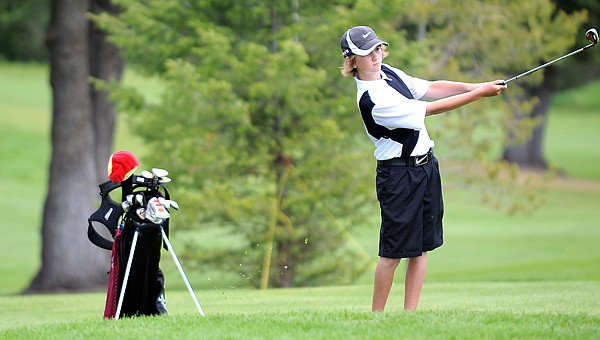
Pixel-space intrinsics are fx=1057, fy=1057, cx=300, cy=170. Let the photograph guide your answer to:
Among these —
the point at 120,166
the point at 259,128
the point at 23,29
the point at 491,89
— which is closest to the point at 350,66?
the point at 491,89

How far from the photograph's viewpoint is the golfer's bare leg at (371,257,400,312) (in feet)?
22.2

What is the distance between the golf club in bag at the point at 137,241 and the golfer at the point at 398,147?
1.33 metres

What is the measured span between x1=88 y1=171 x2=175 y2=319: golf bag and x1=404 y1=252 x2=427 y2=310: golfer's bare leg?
160cm

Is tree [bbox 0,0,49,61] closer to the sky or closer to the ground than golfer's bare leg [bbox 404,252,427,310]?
closer to the sky

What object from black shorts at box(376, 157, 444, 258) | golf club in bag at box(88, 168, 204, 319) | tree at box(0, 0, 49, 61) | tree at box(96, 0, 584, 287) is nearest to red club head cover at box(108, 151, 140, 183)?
golf club in bag at box(88, 168, 204, 319)

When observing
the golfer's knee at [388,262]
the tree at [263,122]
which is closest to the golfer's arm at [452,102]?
the golfer's knee at [388,262]

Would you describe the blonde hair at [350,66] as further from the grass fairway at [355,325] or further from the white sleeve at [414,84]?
the grass fairway at [355,325]

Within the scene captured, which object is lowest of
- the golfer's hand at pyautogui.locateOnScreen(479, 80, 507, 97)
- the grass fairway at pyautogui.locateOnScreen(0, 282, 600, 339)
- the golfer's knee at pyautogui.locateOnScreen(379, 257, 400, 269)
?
the grass fairway at pyautogui.locateOnScreen(0, 282, 600, 339)

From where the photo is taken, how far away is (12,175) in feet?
116

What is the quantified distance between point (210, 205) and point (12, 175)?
22531 millimetres

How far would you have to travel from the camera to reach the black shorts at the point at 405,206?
6.63 meters

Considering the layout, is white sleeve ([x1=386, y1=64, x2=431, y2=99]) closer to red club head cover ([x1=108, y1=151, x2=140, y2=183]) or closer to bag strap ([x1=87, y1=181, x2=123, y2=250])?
red club head cover ([x1=108, y1=151, x2=140, y2=183])

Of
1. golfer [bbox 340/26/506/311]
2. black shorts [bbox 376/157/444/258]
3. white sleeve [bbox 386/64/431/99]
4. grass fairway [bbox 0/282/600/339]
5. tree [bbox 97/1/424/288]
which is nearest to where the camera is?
grass fairway [bbox 0/282/600/339]

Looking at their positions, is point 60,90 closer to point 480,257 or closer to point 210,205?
point 210,205
